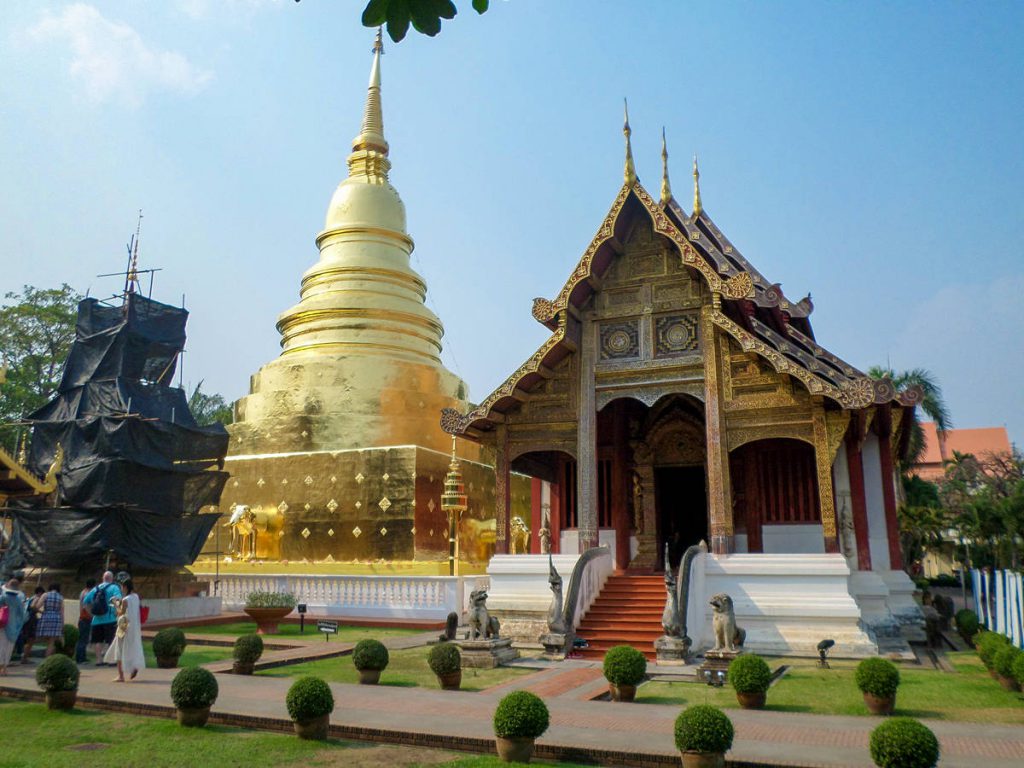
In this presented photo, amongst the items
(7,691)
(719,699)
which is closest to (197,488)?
(7,691)

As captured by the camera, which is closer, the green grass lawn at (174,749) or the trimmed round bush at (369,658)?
the green grass lawn at (174,749)

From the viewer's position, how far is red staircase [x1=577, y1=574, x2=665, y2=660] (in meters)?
12.8

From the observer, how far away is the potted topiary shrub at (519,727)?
6.35 meters

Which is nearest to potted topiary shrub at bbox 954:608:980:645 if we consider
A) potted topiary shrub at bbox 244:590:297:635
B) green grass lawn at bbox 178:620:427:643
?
green grass lawn at bbox 178:620:427:643

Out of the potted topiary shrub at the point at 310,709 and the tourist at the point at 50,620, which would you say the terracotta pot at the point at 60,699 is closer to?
the potted topiary shrub at the point at 310,709

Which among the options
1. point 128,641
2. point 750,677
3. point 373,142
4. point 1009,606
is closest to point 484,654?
point 750,677

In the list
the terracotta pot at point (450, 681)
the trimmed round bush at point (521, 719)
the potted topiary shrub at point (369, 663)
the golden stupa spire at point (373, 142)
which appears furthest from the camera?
the golden stupa spire at point (373, 142)

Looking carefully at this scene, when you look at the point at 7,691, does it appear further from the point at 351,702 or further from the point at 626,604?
the point at 626,604

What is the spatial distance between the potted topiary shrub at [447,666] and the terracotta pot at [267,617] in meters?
6.72

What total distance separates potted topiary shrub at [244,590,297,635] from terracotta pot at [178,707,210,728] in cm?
769

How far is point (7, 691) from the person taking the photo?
9438mm

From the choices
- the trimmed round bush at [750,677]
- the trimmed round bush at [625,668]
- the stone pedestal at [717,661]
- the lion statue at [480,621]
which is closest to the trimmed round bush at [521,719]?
the trimmed round bush at [625,668]

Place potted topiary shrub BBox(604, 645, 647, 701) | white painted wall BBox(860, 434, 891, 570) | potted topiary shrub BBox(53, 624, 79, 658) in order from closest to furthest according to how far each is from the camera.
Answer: potted topiary shrub BBox(604, 645, 647, 701) → potted topiary shrub BBox(53, 624, 79, 658) → white painted wall BBox(860, 434, 891, 570)

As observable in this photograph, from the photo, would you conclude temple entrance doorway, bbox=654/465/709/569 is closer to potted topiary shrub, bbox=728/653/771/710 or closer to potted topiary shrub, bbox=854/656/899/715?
potted topiary shrub, bbox=728/653/771/710
